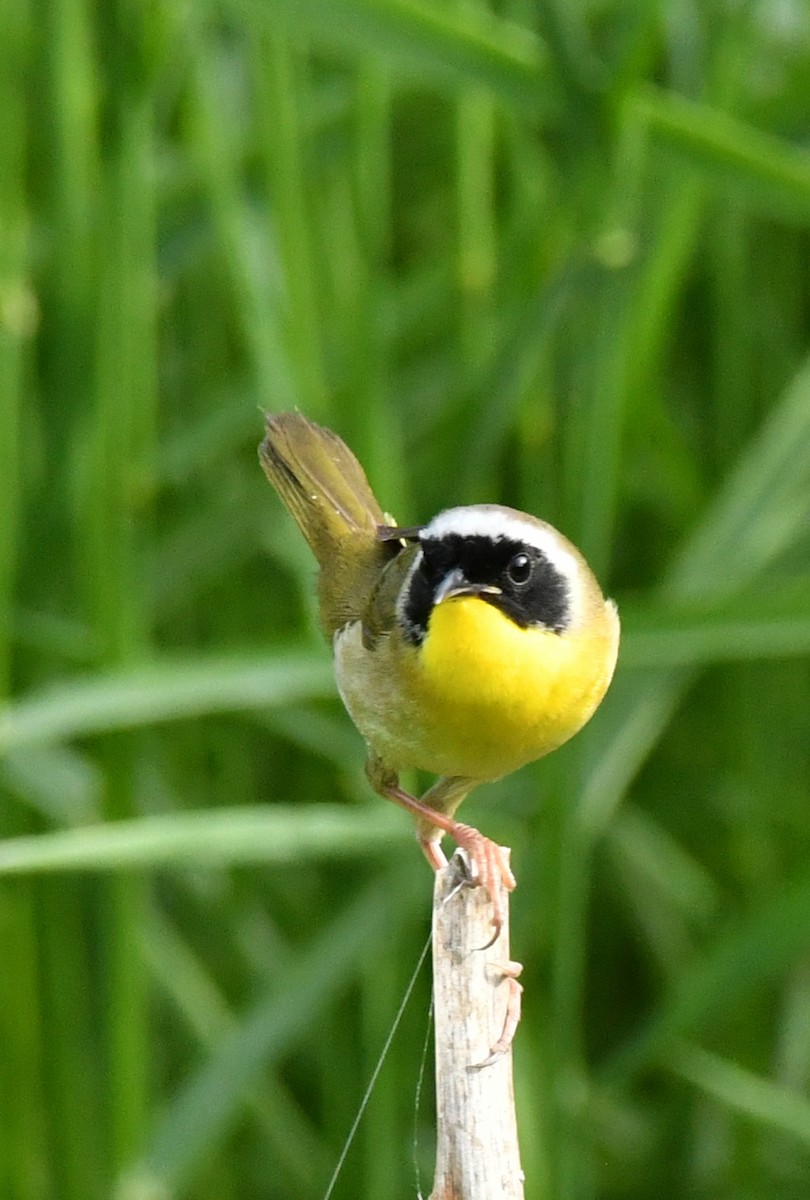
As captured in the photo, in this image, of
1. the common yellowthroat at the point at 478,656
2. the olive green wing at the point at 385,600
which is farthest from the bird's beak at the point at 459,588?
the olive green wing at the point at 385,600

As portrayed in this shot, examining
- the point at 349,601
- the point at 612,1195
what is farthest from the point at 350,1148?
the point at 349,601

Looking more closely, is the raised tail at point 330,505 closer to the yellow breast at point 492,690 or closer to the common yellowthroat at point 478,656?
the common yellowthroat at point 478,656

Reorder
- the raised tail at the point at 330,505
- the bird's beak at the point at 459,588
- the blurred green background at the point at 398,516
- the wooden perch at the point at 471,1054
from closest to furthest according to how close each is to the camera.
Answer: the wooden perch at the point at 471,1054
the bird's beak at the point at 459,588
the raised tail at the point at 330,505
the blurred green background at the point at 398,516

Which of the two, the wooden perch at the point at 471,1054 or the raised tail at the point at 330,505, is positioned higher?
the raised tail at the point at 330,505

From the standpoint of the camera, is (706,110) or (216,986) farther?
(216,986)

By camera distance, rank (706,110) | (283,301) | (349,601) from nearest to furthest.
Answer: (349,601) < (706,110) < (283,301)

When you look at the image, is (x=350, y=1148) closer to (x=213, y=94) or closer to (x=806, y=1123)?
(x=806, y=1123)

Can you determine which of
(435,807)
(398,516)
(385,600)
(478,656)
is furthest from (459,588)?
(398,516)
